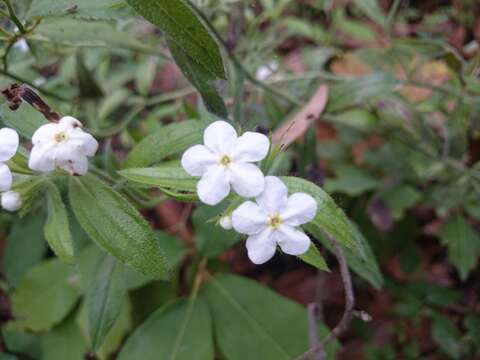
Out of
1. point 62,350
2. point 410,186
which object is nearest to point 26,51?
point 62,350

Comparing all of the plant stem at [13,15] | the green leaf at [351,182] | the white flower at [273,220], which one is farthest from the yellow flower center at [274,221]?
the green leaf at [351,182]

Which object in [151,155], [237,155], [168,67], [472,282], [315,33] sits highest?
[237,155]

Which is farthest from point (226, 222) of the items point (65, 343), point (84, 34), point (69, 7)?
point (65, 343)

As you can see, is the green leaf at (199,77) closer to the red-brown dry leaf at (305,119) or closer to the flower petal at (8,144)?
the red-brown dry leaf at (305,119)

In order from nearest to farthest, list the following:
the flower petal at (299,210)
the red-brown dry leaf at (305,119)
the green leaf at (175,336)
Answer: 1. the flower petal at (299,210)
2. the red-brown dry leaf at (305,119)
3. the green leaf at (175,336)

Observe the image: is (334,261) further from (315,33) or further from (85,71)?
(85,71)
